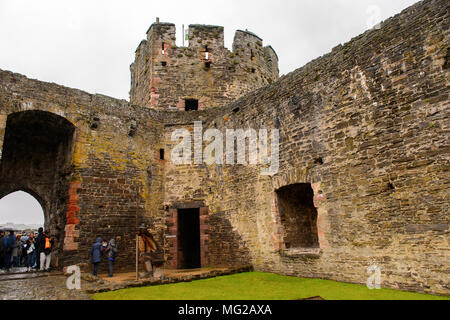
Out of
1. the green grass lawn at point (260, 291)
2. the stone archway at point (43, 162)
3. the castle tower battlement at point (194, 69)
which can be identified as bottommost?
the green grass lawn at point (260, 291)

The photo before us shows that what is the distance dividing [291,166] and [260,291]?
11.4 feet

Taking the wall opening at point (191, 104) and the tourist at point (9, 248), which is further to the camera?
the wall opening at point (191, 104)

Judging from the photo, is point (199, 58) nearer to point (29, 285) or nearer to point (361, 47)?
point (361, 47)

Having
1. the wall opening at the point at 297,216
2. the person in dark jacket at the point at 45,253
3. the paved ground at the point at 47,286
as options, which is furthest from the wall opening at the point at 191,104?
the paved ground at the point at 47,286

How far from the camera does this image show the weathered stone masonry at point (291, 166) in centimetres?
626

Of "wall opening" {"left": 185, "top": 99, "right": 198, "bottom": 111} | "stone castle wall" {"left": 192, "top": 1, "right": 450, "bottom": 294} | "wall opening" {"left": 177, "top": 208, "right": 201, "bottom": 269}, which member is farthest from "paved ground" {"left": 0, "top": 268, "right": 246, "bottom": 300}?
"wall opening" {"left": 185, "top": 99, "right": 198, "bottom": 111}

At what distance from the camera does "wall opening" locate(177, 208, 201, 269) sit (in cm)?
1223

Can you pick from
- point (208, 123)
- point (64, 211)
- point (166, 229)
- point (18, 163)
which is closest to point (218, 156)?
point (208, 123)

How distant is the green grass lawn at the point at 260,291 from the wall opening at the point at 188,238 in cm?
437

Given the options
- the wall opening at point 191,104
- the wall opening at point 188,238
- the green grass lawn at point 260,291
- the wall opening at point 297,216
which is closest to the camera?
the green grass lawn at point 260,291

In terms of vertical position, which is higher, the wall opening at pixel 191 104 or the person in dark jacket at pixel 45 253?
the wall opening at pixel 191 104

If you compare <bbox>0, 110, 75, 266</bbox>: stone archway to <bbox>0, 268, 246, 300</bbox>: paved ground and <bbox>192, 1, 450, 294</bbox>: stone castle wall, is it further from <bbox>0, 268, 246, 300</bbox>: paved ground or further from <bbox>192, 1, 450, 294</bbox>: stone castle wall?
<bbox>192, 1, 450, 294</bbox>: stone castle wall

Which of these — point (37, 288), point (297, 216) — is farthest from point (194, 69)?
point (37, 288)

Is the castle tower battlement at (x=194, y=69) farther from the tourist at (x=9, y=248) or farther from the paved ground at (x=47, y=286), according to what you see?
the paved ground at (x=47, y=286)
